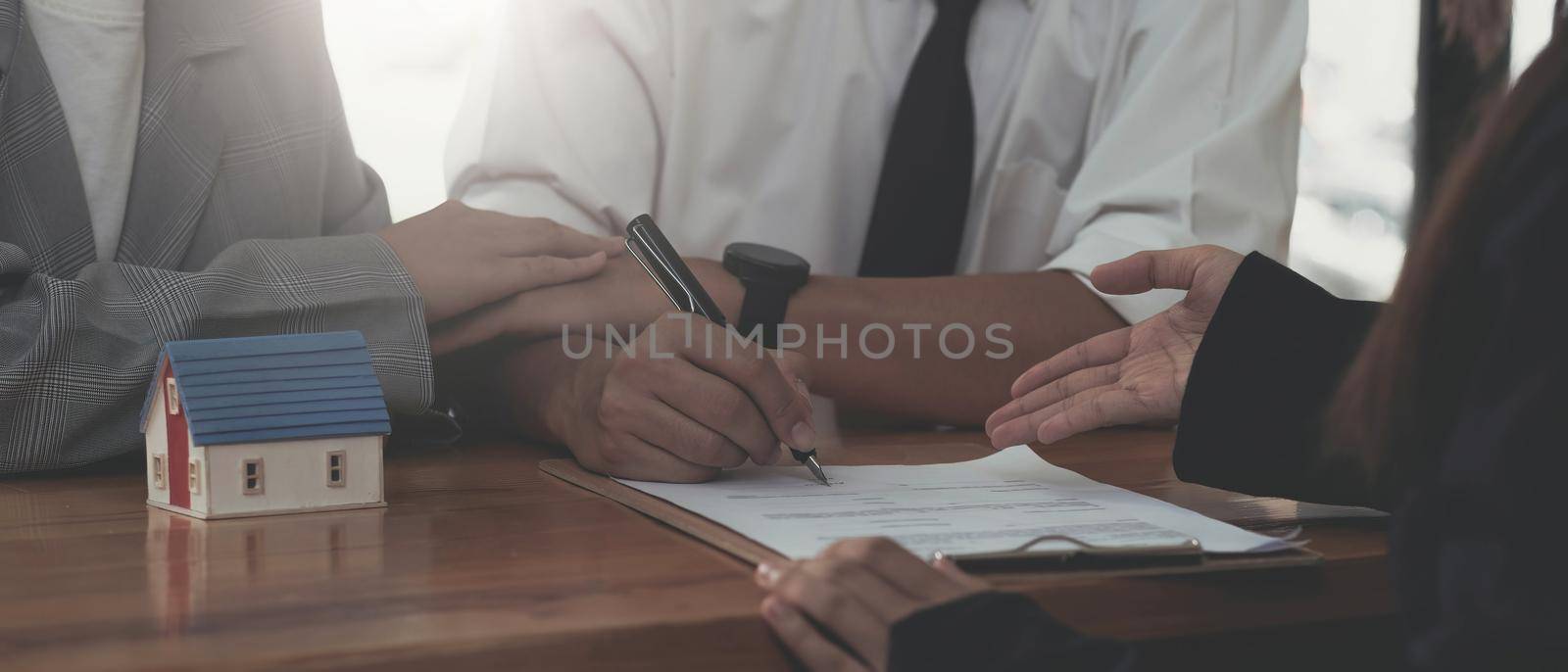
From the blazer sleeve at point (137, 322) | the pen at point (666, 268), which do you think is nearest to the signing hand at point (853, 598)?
the pen at point (666, 268)

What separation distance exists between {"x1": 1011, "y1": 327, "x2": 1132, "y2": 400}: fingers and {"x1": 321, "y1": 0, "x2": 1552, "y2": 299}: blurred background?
1619 mm

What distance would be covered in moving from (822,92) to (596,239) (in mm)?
505

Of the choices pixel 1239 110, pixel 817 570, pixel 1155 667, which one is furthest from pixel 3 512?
pixel 1239 110

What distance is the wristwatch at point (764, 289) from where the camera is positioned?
1225mm

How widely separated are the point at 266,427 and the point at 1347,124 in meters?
3.24

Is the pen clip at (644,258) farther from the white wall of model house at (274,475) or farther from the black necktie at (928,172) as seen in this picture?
the black necktie at (928,172)

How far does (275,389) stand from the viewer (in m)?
0.78

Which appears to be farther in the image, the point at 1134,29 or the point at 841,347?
the point at 1134,29

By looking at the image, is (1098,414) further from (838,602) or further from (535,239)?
(535,239)

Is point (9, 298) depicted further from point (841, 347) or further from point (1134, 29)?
point (1134, 29)

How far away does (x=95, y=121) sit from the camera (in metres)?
1.07

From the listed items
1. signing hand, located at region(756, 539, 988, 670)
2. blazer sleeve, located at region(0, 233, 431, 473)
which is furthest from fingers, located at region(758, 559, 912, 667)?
blazer sleeve, located at region(0, 233, 431, 473)

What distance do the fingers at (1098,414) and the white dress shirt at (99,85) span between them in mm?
846

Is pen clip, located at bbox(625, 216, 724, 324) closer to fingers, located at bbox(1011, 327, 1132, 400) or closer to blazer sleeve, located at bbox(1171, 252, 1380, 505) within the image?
fingers, located at bbox(1011, 327, 1132, 400)
